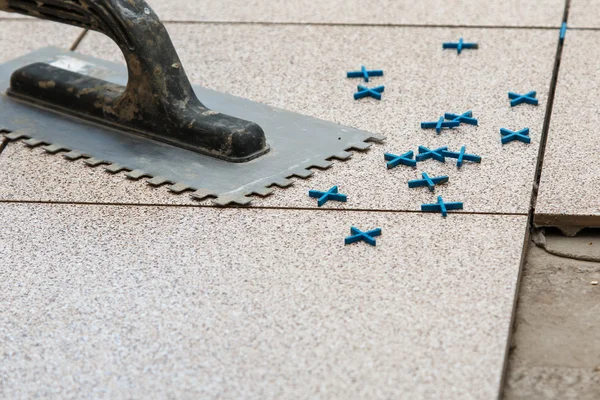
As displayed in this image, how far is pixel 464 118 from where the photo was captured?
3684mm

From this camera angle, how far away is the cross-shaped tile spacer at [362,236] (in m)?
2.94

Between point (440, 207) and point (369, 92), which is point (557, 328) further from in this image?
point (369, 92)

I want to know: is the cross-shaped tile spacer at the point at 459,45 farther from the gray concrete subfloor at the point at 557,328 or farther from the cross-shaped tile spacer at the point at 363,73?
the gray concrete subfloor at the point at 557,328

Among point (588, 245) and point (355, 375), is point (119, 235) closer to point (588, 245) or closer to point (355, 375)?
point (355, 375)

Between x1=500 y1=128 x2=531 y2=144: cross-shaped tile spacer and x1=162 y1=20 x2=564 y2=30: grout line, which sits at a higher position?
x1=162 y1=20 x2=564 y2=30: grout line

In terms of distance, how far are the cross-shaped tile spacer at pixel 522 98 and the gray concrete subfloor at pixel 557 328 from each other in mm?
899

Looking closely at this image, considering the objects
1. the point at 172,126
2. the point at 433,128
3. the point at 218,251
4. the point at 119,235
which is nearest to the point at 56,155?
the point at 172,126

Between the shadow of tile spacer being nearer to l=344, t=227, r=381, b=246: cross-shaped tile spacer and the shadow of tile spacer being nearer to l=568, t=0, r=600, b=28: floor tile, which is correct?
l=344, t=227, r=381, b=246: cross-shaped tile spacer

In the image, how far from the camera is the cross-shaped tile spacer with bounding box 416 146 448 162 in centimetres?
340

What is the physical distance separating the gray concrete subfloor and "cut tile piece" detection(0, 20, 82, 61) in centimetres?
278

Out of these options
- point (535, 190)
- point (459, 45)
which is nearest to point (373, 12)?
point (459, 45)

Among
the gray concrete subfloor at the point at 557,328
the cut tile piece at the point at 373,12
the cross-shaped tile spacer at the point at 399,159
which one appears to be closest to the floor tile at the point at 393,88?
the cross-shaped tile spacer at the point at 399,159

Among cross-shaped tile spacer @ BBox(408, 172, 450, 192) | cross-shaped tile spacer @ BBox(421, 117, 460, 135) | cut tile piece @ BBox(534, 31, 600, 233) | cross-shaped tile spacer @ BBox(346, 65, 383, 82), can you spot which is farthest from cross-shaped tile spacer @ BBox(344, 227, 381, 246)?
cross-shaped tile spacer @ BBox(346, 65, 383, 82)

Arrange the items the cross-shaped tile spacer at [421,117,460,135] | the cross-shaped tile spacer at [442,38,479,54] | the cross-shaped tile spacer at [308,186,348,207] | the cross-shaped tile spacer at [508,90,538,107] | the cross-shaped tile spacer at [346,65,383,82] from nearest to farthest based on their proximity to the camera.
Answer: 1. the cross-shaped tile spacer at [308,186,348,207]
2. the cross-shaped tile spacer at [421,117,460,135]
3. the cross-shaped tile spacer at [508,90,538,107]
4. the cross-shaped tile spacer at [346,65,383,82]
5. the cross-shaped tile spacer at [442,38,479,54]
